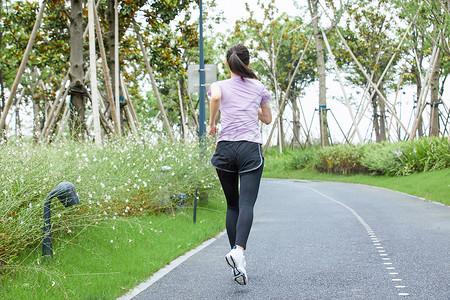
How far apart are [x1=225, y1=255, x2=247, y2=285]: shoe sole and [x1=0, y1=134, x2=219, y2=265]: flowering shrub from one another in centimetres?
159

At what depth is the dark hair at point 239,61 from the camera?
5.04 meters

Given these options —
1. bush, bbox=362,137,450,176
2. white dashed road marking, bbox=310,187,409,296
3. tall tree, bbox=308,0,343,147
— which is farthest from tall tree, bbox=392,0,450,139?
white dashed road marking, bbox=310,187,409,296

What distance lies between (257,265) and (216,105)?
190 centimetres

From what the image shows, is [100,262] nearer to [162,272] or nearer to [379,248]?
[162,272]

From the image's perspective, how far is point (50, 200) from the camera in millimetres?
5363

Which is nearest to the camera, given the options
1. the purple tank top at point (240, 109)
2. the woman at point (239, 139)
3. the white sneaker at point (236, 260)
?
the white sneaker at point (236, 260)

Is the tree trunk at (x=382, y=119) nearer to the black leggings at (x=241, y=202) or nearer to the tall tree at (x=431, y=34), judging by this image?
the tall tree at (x=431, y=34)

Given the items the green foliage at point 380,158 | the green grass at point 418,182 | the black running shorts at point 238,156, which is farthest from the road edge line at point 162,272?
the green foliage at point 380,158

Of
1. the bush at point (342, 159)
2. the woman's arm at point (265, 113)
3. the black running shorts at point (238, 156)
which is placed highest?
the woman's arm at point (265, 113)

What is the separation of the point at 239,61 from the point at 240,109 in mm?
427

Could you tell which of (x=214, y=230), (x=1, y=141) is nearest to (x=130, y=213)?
(x=214, y=230)

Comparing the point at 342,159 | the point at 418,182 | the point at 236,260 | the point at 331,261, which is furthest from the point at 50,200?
the point at 342,159

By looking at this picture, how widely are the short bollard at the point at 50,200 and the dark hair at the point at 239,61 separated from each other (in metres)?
1.88

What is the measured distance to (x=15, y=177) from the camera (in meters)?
5.46
